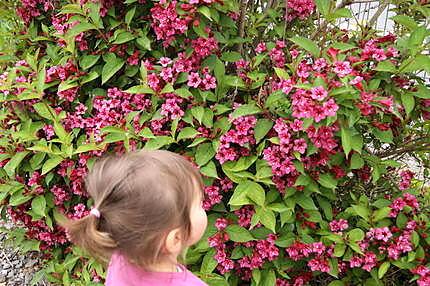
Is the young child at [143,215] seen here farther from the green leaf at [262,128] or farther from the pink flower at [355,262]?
the pink flower at [355,262]

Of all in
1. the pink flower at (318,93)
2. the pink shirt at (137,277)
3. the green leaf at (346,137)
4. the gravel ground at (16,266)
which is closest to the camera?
the pink shirt at (137,277)

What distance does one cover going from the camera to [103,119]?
2.56 meters

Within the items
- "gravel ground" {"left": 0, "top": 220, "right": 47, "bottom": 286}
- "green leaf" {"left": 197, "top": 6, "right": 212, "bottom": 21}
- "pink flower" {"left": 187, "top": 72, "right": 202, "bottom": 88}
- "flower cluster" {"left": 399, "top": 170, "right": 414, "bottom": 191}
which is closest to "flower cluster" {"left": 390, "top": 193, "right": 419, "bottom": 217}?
"flower cluster" {"left": 399, "top": 170, "right": 414, "bottom": 191}

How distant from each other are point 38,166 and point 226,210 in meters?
0.88

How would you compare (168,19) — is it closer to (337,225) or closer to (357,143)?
(357,143)

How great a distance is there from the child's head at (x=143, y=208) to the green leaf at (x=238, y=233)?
89cm

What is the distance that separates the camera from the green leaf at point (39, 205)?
275 centimetres

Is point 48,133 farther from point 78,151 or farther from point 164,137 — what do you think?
point 164,137

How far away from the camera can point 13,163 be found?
2668mm

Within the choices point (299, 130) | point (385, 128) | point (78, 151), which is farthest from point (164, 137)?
point (385, 128)

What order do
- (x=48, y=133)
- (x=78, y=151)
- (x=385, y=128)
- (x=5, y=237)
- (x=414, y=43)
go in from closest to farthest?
(x=414, y=43), (x=385, y=128), (x=78, y=151), (x=48, y=133), (x=5, y=237)

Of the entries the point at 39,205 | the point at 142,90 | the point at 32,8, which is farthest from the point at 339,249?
the point at 32,8

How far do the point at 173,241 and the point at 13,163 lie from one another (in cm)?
142

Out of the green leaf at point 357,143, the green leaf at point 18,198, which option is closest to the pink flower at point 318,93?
the green leaf at point 357,143
